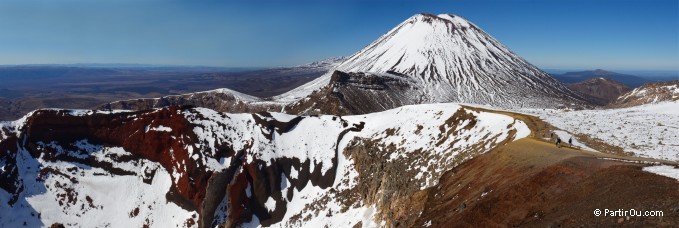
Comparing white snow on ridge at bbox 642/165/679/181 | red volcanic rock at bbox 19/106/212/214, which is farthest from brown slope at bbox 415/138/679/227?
red volcanic rock at bbox 19/106/212/214

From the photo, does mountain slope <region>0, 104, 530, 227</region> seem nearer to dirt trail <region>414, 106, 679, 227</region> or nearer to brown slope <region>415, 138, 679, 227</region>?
dirt trail <region>414, 106, 679, 227</region>

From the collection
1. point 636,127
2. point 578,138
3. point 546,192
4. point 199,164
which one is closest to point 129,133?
point 199,164

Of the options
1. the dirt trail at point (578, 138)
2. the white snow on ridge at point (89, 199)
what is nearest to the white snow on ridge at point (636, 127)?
the dirt trail at point (578, 138)

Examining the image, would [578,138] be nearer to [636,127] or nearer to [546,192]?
[636,127]

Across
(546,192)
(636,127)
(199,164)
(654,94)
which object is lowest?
(199,164)

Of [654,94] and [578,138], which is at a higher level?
[578,138]

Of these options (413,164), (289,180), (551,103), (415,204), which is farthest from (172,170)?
(551,103)

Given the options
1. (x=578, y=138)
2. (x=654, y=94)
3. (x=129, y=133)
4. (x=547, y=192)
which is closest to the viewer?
(x=547, y=192)

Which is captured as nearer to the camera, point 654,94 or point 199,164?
point 199,164
